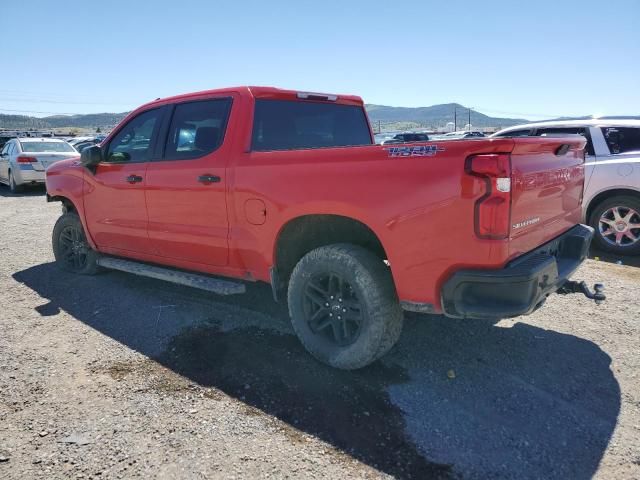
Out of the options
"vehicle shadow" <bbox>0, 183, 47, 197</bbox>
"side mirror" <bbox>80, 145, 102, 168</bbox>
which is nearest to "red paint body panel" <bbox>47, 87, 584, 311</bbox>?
"side mirror" <bbox>80, 145, 102, 168</bbox>

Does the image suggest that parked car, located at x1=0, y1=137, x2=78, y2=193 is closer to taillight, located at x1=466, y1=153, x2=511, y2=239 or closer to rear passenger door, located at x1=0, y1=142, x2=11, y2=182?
rear passenger door, located at x1=0, y1=142, x2=11, y2=182

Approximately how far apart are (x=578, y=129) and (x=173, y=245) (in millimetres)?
5729

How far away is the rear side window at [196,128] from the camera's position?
3885 mm

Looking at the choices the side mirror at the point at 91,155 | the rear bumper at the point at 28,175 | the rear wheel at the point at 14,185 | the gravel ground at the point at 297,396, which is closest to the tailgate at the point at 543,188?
the gravel ground at the point at 297,396

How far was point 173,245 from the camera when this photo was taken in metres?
4.27

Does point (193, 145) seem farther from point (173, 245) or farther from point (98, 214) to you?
point (98, 214)

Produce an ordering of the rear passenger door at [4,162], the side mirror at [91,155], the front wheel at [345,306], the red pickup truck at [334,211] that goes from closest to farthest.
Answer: the red pickup truck at [334,211] < the front wheel at [345,306] < the side mirror at [91,155] < the rear passenger door at [4,162]

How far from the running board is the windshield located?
10.4 metres

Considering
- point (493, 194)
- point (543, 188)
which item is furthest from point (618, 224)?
point (493, 194)

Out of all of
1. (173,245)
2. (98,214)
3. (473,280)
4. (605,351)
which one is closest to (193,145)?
(173,245)

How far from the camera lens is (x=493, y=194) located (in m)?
2.43

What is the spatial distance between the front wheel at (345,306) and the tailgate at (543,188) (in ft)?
2.87

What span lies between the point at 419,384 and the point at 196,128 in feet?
8.96

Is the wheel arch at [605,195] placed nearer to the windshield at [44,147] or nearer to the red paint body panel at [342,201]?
the red paint body panel at [342,201]
